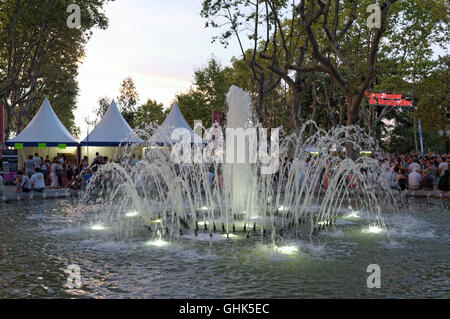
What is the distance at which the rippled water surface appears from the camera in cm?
546

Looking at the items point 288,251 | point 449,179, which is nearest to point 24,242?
point 288,251

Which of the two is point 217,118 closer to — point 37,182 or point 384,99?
point 37,182

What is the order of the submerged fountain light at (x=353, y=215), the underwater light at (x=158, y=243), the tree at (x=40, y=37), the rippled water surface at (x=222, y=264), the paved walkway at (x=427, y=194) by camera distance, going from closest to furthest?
the rippled water surface at (x=222, y=264), the underwater light at (x=158, y=243), the submerged fountain light at (x=353, y=215), the paved walkway at (x=427, y=194), the tree at (x=40, y=37)

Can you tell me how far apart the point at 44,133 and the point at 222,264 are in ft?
69.8

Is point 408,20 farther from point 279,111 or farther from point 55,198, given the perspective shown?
point 55,198

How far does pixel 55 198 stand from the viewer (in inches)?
679

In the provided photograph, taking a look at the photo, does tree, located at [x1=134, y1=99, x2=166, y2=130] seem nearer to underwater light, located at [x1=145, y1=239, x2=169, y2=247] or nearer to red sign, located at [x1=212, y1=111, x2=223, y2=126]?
red sign, located at [x1=212, y1=111, x2=223, y2=126]

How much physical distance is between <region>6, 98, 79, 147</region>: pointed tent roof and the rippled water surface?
50.6ft

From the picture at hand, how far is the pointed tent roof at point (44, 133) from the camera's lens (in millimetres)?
24375

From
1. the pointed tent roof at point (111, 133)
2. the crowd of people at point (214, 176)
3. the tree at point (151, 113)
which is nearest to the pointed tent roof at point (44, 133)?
the pointed tent roof at point (111, 133)

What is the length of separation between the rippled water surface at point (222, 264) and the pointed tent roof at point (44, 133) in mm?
15432

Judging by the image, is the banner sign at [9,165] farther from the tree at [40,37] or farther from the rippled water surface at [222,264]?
the rippled water surface at [222,264]

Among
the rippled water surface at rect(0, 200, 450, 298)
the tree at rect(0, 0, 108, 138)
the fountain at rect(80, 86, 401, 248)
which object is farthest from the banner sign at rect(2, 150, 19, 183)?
the rippled water surface at rect(0, 200, 450, 298)

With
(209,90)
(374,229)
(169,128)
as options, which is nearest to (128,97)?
(209,90)
